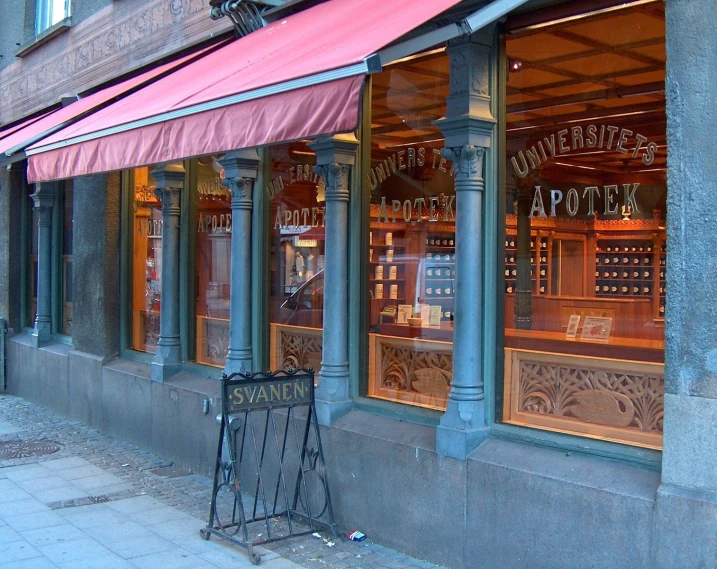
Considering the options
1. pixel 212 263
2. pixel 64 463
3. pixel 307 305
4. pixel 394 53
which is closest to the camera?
pixel 394 53

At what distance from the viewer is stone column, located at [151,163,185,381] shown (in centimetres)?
884

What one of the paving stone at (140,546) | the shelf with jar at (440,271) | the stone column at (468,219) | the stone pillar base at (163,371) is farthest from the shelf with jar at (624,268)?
the stone pillar base at (163,371)

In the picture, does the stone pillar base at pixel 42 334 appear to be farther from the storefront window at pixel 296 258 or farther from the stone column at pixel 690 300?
the stone column at pixel 690 300

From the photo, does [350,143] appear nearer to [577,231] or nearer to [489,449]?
[577,231]

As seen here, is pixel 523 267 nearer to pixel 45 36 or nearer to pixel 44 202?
pixel 44 202

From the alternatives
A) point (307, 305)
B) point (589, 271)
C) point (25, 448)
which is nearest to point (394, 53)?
point (589, 271)

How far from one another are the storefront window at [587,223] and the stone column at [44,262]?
27.2 ft

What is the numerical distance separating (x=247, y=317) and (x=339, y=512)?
2.19m

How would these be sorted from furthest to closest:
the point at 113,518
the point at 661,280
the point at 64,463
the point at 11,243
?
the point at 11,243
the point at 64,463
the point at 113,518
the point at 661,280

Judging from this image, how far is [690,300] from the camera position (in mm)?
4184

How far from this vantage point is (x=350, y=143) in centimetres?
666

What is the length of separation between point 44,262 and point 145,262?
107 inches

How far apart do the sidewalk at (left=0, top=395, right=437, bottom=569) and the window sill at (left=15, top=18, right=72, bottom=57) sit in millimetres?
5554

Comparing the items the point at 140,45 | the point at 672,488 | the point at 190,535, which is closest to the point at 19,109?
the point at 140,45
